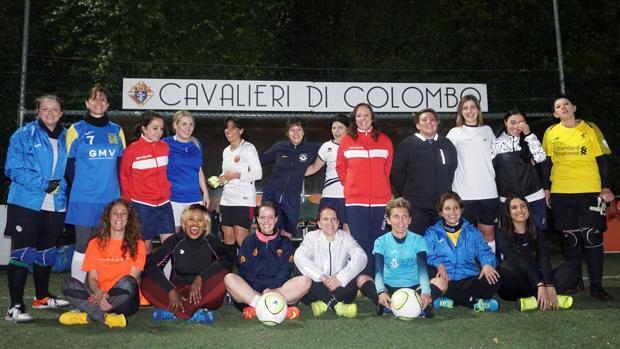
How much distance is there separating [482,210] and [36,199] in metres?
3.75

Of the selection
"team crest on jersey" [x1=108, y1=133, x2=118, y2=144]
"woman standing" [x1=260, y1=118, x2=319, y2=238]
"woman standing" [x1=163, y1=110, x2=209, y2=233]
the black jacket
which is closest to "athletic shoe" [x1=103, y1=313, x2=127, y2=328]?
"woman standing" [x1=163, y1=110, x2=209, y2=233]

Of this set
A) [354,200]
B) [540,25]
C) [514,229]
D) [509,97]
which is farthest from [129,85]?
[540,25]

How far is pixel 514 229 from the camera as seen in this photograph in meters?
5.21

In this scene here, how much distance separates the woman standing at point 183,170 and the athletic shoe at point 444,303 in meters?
2.31

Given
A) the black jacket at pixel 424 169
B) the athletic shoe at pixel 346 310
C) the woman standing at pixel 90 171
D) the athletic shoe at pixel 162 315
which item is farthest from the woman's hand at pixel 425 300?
the woman standing at pixel 90 171

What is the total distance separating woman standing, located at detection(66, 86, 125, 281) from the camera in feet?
16.0

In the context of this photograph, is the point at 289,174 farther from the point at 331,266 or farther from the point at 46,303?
the point at 46,303

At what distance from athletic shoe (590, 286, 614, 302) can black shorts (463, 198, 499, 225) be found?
1.05 m

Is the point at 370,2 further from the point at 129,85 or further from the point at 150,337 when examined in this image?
the point at 150,337

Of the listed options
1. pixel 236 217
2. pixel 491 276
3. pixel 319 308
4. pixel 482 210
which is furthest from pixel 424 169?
pixel 236 217

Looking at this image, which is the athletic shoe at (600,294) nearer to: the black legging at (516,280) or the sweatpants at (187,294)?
the black legging at (516,280)

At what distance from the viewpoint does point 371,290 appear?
4.80m

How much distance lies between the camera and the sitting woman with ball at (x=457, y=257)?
484 centimetres

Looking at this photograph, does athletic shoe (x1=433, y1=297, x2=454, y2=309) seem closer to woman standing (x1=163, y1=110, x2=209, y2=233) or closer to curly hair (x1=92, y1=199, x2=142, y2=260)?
woman standing (x1=163, y1=110, x2=209, y2=233)
